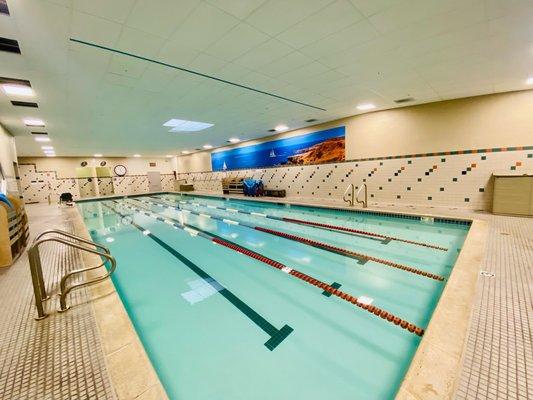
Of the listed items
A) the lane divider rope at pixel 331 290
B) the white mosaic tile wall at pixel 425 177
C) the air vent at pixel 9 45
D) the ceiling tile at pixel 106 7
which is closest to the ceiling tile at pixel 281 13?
the ceiling tile at pixel 106 7

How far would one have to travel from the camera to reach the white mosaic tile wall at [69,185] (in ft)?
45.7

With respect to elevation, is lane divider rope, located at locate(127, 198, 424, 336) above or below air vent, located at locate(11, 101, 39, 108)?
below

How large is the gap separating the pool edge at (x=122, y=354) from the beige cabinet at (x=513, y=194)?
692cm

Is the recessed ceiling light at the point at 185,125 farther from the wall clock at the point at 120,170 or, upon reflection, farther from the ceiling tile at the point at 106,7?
the wall clock at the point at 120,170

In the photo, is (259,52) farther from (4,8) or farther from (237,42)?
(4,8)

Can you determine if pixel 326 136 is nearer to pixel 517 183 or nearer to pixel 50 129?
pixel 517 183

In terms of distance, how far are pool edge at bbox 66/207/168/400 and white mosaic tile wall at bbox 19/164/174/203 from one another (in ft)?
55.7

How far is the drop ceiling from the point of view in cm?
251

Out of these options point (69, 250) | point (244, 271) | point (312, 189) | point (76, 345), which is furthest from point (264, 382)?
point (312, 189)

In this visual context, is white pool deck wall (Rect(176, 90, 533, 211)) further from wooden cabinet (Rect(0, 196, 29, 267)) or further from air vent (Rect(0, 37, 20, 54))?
wooden cabinet (Rect(0, 196, 29, 267))

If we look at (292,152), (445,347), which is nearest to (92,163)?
(292,152)

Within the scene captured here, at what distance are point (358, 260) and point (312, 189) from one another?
5879 mm

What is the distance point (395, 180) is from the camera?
6.92 meters

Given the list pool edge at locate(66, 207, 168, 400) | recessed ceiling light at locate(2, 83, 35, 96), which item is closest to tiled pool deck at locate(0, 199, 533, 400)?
pool edge at locate(66, 207, 168, 400)
